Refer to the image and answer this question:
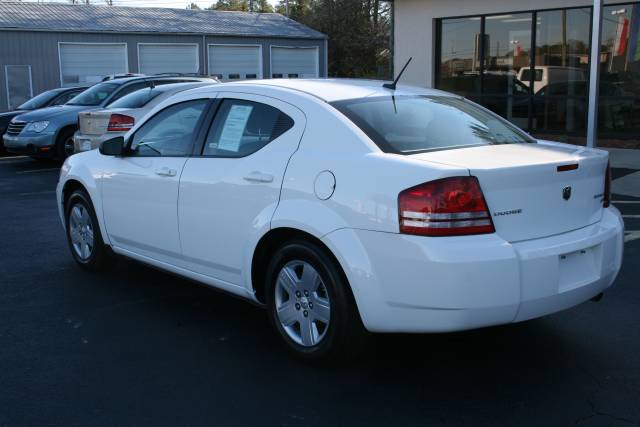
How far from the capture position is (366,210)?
12.2 feet

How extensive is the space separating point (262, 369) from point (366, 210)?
1137 mm

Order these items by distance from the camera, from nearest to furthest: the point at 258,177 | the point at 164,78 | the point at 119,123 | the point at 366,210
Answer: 1. the point at 366,210
2. the point at 258,177
3. the point at 119,123
4. the point at 164,78

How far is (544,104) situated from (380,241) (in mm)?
13266

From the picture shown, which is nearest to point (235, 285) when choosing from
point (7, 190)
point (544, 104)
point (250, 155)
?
point (250, 155)

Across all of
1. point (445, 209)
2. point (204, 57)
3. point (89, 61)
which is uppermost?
point (204, 57)

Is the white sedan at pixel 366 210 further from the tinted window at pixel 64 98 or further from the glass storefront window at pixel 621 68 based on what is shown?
the tinted window at pixel 64 98

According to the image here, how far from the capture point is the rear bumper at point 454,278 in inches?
139

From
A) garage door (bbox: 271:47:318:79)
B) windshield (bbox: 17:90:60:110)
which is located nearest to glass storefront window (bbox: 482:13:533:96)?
windshield (bbox: 17:90:60:110)

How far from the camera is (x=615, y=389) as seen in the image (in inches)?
150

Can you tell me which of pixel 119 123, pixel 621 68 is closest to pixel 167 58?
pixel 119 123

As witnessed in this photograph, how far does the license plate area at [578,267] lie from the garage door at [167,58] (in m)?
27.9

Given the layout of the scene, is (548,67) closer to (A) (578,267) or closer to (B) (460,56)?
(B) (460,56)

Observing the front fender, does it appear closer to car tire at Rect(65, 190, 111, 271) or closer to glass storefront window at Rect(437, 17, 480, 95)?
car tire at Rect(65, 190, 111, 271)

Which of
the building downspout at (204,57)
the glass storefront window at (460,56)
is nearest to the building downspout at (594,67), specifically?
the glass storefront window at (460,56)
